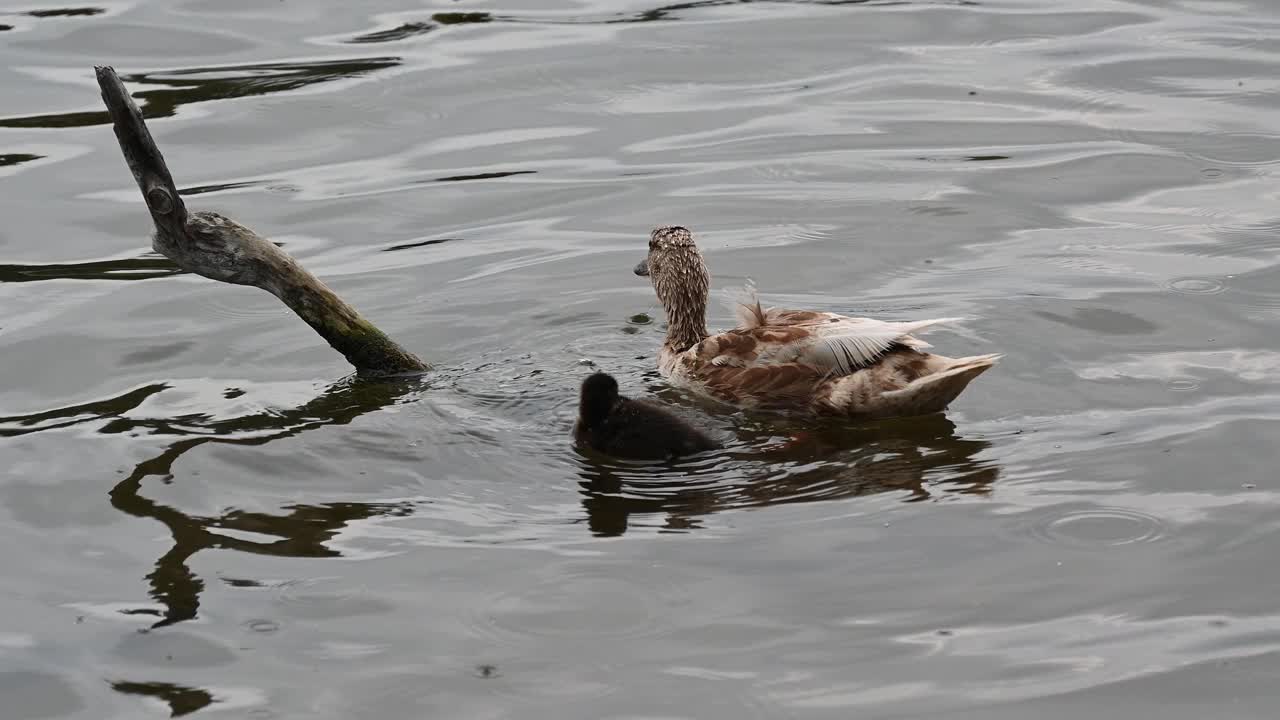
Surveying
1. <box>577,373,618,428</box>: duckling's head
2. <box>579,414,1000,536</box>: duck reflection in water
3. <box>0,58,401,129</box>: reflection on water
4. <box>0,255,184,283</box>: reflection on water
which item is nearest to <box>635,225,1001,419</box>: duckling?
<box>579,414,1000,536</box>: duck reflection in water

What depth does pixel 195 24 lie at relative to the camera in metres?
16.7

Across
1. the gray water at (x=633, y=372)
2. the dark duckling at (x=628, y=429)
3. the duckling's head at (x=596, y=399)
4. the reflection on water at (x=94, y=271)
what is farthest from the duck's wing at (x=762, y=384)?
the reflection on water at (x=94, y=271)

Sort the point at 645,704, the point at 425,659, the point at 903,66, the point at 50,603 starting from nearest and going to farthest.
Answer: the point at 645,704 < the point at 425,659 < the point at 50,603 < the point at 903,66

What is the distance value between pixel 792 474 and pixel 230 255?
300 cm

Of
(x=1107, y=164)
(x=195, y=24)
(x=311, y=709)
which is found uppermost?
(x=195, y=24)

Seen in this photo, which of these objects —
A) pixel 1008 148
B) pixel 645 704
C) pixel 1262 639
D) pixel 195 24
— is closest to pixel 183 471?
pixel 645 704

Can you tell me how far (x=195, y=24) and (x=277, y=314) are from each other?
7811 mm

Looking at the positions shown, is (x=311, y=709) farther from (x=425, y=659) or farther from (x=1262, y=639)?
(x=1262, y=639)

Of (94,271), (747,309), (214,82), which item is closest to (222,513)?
(747,309)

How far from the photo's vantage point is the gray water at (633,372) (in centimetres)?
551

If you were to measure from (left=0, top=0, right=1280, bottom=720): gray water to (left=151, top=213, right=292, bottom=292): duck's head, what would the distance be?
72 centimetres

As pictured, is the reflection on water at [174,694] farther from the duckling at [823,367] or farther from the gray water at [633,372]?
the duckling at [823,367]

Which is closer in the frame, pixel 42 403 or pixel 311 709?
pixel 311 709

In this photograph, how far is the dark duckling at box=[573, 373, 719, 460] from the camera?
7.47m
